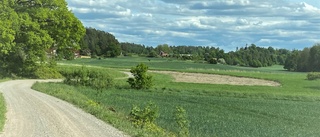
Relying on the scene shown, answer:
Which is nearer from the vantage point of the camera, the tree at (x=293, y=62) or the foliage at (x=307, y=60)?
the foliage at (x=307, y=60)

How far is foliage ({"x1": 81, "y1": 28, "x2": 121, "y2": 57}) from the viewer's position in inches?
6875

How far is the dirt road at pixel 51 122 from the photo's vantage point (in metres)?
15.5

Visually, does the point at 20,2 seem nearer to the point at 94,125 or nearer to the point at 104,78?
Answer: the point at 104,78

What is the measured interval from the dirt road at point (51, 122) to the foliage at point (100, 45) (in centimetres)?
15039

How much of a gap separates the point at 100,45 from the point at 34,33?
132982mm

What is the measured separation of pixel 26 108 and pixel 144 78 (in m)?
24.0

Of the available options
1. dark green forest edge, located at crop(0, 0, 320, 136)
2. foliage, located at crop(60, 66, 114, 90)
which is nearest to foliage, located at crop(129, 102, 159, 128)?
dark green forest edge, located at crop(0, 0, 320, 136)

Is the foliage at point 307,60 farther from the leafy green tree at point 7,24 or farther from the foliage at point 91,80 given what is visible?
the leafy green tree at point 7,24

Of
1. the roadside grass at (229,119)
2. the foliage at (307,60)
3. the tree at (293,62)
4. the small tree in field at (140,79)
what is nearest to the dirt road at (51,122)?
the roadside grass at (229,119)

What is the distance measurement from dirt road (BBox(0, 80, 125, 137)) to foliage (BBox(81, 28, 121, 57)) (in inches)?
5921

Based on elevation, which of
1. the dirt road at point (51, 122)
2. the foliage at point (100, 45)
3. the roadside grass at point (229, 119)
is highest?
the foliage at point (100, 45)

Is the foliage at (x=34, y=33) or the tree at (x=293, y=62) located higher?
the foliage at (x=34, y=33)

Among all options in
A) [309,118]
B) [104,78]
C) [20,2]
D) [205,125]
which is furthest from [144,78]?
[205,125]

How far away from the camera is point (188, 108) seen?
28531 mm
